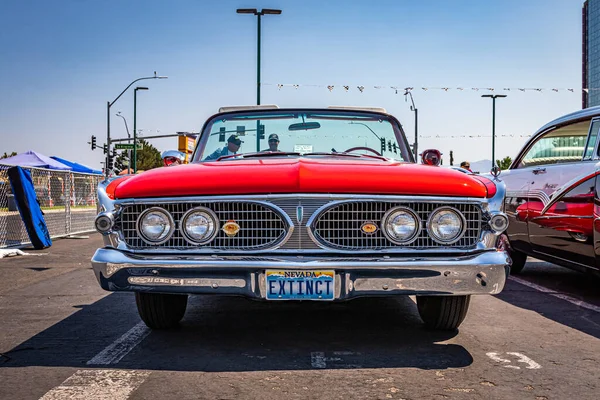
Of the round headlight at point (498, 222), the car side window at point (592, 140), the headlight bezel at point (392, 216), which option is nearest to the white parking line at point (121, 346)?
the headlight bezel at point (392, 216)

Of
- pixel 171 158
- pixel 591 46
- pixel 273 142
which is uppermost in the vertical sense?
pixel 591 46

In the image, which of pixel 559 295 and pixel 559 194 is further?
pixel 559 295

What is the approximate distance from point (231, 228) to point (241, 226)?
6cm

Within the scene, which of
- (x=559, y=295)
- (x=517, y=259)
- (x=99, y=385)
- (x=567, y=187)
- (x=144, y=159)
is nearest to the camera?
(x=99, y=385)

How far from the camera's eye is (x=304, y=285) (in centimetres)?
345

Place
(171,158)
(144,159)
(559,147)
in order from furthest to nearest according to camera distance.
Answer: (144,159) < (559,147) < (171,158)

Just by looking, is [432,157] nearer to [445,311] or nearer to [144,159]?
[445,311]

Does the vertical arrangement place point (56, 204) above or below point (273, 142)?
below

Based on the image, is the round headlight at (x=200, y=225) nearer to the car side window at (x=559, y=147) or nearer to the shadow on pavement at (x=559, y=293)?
the shadow on pavement at (x=559, y=293)

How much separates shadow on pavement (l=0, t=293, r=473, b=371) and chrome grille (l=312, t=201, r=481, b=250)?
657 mm

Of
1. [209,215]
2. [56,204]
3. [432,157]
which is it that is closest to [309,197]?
[209,215]

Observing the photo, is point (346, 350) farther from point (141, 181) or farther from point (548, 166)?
point (548, 166)

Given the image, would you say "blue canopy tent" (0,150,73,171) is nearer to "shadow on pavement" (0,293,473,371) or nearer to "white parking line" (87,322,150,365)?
"shadow on pavement" (0,293,473,371)

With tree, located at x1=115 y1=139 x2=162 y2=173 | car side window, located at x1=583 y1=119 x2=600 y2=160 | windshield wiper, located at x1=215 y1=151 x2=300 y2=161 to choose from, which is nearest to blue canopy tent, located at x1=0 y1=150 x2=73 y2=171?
windshield wiper, located at x1=215 y1=151 x2=300 y2=161
